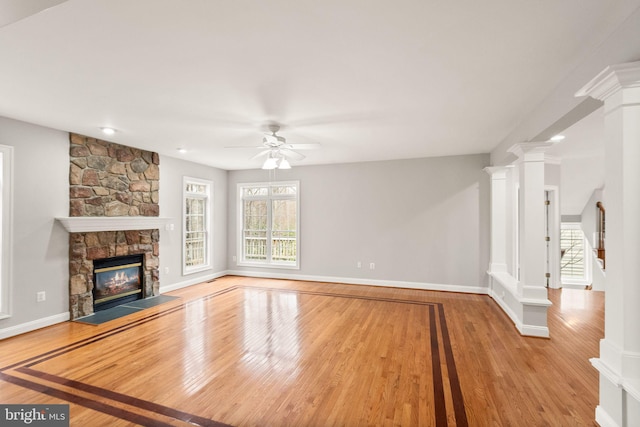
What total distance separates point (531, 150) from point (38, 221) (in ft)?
20.6

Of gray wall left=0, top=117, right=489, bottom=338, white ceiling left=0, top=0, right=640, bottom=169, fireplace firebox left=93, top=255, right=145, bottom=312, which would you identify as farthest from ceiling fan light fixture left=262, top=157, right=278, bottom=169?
fireplace firebox left=93, top=255, right=145, bottom=312

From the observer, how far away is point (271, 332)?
380 centimetres

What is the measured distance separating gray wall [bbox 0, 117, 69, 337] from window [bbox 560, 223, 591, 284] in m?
10.5

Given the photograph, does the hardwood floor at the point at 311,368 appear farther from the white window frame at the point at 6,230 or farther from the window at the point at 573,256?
the window at the point at 573,256

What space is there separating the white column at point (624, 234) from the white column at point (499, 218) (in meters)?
3.53

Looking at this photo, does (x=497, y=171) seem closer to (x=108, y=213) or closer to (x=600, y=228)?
(x=600, y=228)

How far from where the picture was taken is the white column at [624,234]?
5.81ft

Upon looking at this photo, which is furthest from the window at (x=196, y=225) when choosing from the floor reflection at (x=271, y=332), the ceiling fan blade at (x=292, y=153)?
the ceiling fan blade at (x=292, y=153)

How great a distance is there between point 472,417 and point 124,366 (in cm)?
310

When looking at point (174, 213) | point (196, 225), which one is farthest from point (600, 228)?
point (174, 213)

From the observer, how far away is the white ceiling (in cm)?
172

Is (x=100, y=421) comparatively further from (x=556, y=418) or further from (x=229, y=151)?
(x=229, y=151)

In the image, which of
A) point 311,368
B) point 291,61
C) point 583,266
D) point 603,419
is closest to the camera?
point 603,419

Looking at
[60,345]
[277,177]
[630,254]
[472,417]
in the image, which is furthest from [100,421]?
[277,177]
